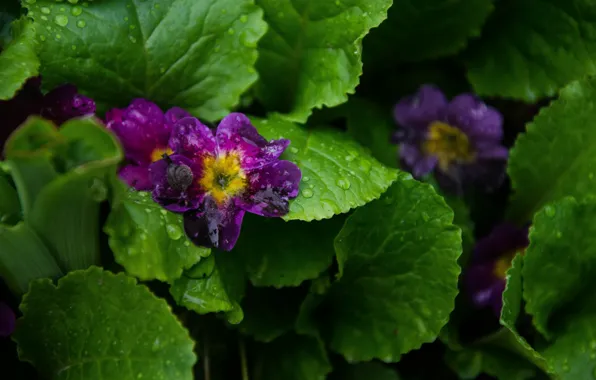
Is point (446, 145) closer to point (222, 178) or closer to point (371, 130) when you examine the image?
point (371, 130)

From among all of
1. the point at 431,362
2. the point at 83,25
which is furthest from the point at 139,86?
the point at 431,362

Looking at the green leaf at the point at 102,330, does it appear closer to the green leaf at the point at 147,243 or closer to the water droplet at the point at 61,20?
the green leaf at the point at 147,243

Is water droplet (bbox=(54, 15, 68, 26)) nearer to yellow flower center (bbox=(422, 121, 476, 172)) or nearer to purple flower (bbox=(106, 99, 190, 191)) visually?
purple flower (bbox=(106, 99, 190, 191))

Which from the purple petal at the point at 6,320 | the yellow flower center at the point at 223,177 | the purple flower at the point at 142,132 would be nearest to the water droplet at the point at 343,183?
the yellow flower center at the point at 223,177

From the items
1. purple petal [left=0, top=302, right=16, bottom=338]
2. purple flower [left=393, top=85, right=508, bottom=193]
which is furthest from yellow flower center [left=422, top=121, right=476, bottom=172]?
purple petal [left=0, top=302, right=16, bottom=338]

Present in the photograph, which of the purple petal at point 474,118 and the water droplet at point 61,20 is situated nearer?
the water droplet at point 61,20
